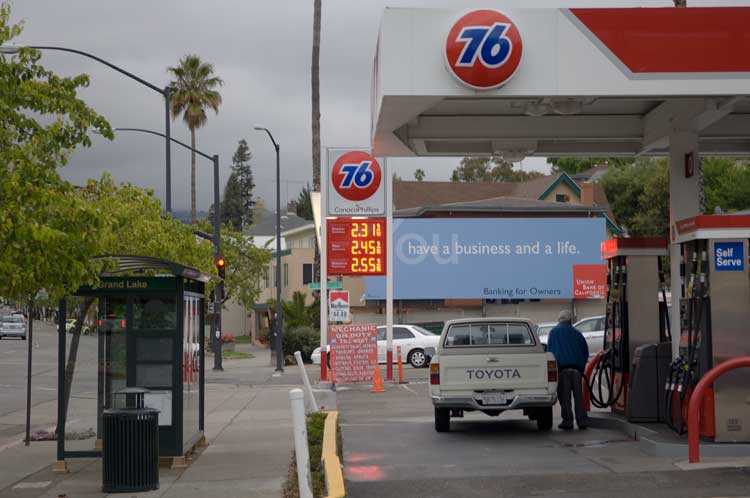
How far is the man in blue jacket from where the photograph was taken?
16250 millimetres

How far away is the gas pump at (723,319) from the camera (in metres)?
12.6

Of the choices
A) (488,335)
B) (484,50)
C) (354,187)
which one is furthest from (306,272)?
(484,50)

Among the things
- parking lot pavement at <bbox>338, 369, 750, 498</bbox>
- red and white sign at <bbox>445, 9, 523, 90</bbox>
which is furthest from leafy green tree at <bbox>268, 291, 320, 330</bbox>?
red and white sign at <bbox>445, 9, 523, 90</bbox>

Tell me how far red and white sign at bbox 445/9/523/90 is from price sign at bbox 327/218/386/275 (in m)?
16.2

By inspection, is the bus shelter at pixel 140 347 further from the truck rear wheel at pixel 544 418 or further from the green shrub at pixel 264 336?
the green shrub at pixel 264 336

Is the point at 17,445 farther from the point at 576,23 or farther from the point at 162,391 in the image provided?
the point at 576,23

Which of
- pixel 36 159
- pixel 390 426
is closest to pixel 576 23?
pixel 36 159

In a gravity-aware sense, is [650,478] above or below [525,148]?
below

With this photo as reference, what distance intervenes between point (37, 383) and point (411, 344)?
12.8 metres

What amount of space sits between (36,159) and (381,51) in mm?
3946

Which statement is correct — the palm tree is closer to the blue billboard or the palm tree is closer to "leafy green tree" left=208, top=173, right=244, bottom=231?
the blue billboard

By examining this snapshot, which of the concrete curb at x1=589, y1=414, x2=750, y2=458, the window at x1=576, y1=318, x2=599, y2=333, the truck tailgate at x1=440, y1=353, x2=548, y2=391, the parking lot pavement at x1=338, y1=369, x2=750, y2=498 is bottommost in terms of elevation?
the parking lot pavement at x1=338, y1=369, x2=750, y2=498

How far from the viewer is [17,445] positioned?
55.2 ft

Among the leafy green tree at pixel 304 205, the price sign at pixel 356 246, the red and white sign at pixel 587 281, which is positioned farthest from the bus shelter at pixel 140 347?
the leafy green tree at pixel 304 205
